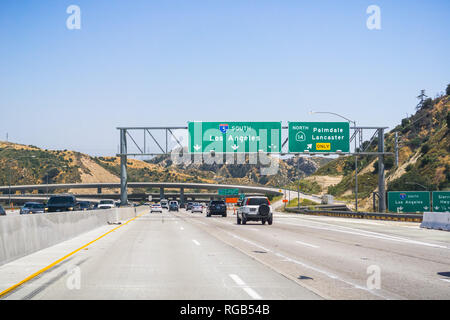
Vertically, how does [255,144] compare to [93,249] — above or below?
above

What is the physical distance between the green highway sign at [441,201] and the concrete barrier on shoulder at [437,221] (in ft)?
18.6

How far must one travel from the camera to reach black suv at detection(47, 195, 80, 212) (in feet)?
133

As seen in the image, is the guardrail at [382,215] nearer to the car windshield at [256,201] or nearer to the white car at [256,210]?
the white car at [256,210]

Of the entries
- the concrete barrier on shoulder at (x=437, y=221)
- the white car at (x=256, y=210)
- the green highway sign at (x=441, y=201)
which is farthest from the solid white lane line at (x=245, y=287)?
the green highway sign at (x=441, y=201)

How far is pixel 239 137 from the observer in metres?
51.0

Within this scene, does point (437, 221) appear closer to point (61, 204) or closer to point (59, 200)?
point (61, 204)

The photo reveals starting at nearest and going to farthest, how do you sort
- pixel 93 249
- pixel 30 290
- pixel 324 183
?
pixel 30 290, pixel 93 249, pixel 324 183

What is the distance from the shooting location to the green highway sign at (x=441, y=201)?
120ft

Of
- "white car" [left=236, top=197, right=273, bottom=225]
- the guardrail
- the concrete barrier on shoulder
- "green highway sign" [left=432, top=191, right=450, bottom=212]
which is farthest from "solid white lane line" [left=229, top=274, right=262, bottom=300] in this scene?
the guardrail

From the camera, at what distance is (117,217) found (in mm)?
41062

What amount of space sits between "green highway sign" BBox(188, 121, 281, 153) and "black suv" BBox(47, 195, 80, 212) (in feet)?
Answer: 46.2
